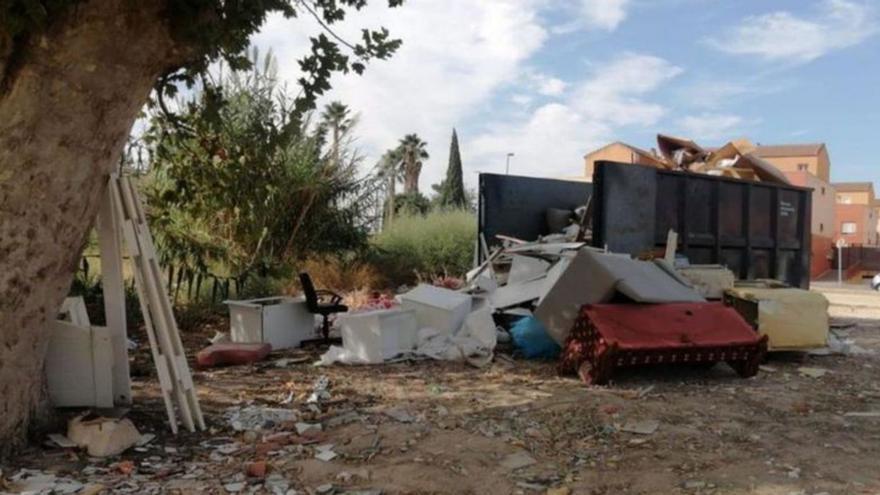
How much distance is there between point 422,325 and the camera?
7129 millimetres

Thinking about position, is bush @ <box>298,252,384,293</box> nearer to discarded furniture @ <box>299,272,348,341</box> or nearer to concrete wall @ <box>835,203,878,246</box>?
discarded furniture @ <box>299,272,348,341</box>

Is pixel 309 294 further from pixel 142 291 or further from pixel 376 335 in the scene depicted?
pixel 142 291

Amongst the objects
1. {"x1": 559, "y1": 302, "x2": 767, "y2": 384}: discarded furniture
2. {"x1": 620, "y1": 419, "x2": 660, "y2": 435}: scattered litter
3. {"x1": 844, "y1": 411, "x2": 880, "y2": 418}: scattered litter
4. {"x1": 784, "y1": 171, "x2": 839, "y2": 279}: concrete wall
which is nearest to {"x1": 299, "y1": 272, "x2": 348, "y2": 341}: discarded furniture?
{"x1": 559, "y1": 302, "x2": 767, "y2": 384}: discarded furniture

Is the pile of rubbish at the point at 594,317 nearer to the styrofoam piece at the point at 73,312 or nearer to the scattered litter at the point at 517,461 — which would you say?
the scattered litter at the point at 517,461

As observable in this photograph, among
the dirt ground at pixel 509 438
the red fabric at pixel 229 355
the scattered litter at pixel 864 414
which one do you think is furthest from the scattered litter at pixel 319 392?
the scattered litter at pixel 864 414

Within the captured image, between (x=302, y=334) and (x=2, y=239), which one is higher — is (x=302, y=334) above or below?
below

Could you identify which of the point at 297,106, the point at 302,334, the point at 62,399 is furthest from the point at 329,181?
the point at 62,399

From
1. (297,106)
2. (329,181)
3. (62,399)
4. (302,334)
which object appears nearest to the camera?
(62,399)

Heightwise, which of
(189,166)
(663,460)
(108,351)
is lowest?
(663,460)

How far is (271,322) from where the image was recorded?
7.40 m

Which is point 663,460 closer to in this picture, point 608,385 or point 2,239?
point 608,385

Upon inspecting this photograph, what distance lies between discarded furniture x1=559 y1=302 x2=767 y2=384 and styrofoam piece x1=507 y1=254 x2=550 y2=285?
5.70 feet

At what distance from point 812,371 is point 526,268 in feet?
9.46

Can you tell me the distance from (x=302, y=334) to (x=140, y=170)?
338 cm
